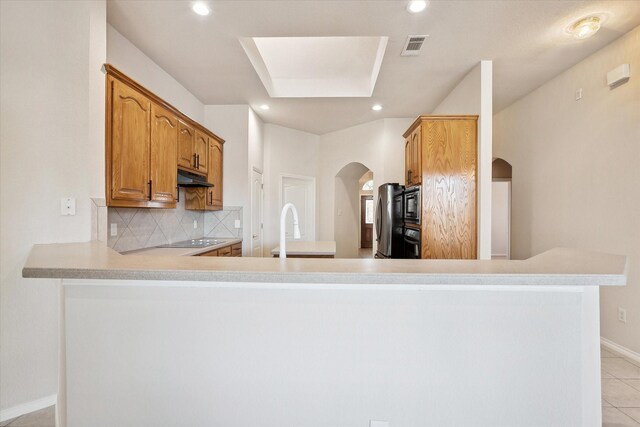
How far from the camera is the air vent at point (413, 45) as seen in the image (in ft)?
8.76

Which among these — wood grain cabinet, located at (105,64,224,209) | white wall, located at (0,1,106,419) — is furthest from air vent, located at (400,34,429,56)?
white wall, located at (0,1,106,419)

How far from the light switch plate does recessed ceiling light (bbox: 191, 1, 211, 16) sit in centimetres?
167

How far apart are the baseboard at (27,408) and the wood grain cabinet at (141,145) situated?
1309mm

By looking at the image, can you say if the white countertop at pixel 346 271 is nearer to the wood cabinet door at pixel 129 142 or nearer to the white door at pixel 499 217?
the wood cabinet door at pixel 129 142

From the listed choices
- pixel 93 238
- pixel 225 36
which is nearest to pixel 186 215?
pixel 93 238

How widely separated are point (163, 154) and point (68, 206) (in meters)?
1.03

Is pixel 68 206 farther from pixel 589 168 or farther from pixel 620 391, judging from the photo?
pixel 589 168

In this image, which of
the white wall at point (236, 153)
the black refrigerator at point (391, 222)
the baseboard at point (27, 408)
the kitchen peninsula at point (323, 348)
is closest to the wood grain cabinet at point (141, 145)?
the white wall at point (236, 153)

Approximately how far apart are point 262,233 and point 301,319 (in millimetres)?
4078

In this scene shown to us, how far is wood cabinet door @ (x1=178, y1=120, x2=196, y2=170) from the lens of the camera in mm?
3189

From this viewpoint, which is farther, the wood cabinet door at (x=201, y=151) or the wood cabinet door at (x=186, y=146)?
the wood cabinet door at (x=201, y=151)

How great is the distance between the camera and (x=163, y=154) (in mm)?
2828

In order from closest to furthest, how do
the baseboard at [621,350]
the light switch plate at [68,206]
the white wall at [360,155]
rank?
the light switch plate at [68,206] → the baseboard at [621,350] → the white wall at [360,155]

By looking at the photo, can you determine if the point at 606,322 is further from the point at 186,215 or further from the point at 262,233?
the point at 186,215
